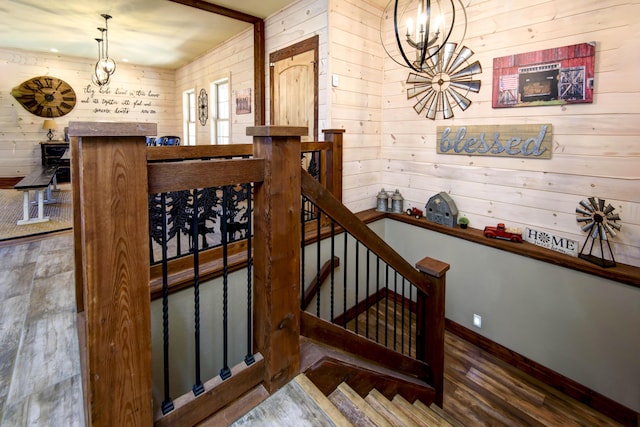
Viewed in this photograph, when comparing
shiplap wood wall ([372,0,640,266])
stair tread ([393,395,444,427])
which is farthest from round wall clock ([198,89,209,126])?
stair tread ([393,395,444,427])

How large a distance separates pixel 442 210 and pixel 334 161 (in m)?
1.22

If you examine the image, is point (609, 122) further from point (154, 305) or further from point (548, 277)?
point (154, 305)

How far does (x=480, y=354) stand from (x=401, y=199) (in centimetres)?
175

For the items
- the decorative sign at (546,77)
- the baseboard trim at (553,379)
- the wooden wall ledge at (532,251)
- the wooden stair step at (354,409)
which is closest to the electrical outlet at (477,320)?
the baseboard trim at (553,379)

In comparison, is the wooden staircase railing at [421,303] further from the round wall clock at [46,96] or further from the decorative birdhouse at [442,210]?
the round wall clock at [46,96]

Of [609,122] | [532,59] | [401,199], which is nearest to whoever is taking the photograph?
[609,122]

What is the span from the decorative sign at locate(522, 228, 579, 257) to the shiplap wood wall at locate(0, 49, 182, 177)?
7.34m

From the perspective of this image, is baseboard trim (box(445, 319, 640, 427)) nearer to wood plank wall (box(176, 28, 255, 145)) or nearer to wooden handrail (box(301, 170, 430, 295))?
wooden handrail (box(301, 170, 430, 295))

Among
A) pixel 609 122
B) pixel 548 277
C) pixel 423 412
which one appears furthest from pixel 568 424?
pixel 609 122

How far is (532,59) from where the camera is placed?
2748 millimetres

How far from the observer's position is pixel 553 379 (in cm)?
279

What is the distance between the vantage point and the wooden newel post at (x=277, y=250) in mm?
1223

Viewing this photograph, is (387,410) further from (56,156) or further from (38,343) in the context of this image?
(56,156)

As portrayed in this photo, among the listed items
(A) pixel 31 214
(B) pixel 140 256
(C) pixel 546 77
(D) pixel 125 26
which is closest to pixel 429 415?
(B) pixel 140 256
